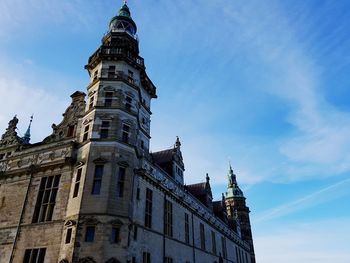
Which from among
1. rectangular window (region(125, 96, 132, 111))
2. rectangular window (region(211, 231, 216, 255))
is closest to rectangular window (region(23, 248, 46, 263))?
rectangular window (region(125, 96, 132, 111))

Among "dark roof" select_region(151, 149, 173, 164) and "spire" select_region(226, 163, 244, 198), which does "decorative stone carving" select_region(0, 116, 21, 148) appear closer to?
"dark roof" select_region(151, 149, 173, 164)

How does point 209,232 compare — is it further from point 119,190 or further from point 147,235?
point 119,190

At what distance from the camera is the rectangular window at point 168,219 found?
94.6 feet

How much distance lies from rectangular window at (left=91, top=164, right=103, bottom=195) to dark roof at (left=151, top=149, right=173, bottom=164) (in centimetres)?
1300

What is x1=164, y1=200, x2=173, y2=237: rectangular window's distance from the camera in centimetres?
2883

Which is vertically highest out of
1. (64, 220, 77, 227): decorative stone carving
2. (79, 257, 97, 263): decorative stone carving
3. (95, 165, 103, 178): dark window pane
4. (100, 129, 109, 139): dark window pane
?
(100, 129, 109, 139): dark window pane

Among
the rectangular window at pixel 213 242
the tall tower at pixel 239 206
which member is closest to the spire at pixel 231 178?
the tall tower at pixel 239 206

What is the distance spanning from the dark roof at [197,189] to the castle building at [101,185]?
379 inches

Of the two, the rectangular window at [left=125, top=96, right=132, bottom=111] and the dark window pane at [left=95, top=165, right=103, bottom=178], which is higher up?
the rectangular window at [left=125, top=96, right=132, bottom=111]

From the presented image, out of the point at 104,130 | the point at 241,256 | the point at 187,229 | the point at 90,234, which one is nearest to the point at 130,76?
the point at 104,130

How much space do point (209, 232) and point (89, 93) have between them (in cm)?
2506

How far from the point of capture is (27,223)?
955 inches

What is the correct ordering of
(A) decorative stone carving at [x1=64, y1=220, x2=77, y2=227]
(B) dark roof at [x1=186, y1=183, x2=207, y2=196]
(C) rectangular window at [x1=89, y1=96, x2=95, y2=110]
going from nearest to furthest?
(A) decorative stone carving at [x1=64, y1=220, x2=77, y2=227], (C) rectangular window at [x1=89, y1=96, x2=95, y2=110], (B) dark roof at [x1=186, y1=183, x2=207, y2=196]

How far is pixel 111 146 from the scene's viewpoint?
24.0 m
